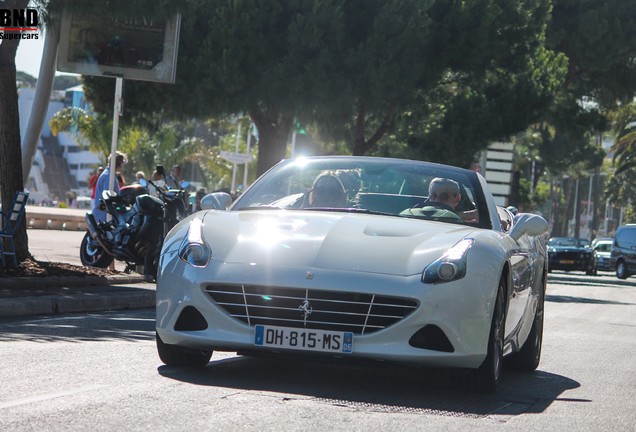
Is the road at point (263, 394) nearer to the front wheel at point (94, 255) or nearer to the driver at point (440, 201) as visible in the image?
the driver at point (440, 201)

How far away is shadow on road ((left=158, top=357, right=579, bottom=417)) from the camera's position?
23.2 ft

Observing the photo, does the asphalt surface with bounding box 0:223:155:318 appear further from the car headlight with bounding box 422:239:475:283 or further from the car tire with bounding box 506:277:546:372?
the car headlight with bounding box 422:239:475:283

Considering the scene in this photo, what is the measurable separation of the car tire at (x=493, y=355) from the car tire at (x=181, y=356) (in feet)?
5.41

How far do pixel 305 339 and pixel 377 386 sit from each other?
87cm

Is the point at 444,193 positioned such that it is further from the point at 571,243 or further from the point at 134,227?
the point at 571,243

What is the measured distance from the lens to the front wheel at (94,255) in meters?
18.5

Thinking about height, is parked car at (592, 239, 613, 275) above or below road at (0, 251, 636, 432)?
below

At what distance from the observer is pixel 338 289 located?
708cm

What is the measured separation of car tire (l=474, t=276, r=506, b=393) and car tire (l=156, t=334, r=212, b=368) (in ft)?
5.41

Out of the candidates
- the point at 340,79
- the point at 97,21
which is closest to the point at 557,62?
the point at 340,79

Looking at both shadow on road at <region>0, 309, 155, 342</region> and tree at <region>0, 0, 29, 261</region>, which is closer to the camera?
shadow on road at <region>0, 309, 155, 342</region>

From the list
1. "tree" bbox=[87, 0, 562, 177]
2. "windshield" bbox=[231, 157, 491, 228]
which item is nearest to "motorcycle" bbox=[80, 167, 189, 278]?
"windshield" bbox=[231, 157, 491, 228]

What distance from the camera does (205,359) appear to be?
8.12 meters

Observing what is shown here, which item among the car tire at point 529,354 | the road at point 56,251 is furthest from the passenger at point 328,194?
the road at point 56,251
